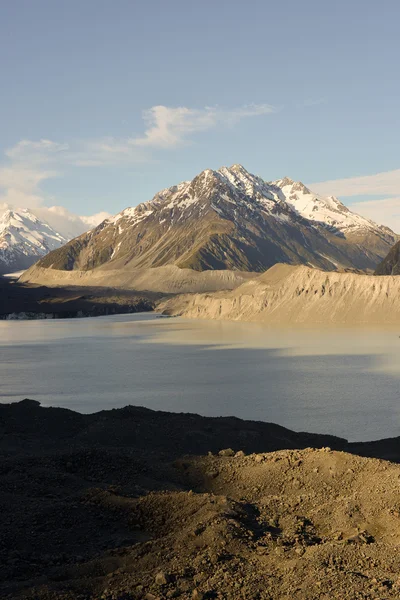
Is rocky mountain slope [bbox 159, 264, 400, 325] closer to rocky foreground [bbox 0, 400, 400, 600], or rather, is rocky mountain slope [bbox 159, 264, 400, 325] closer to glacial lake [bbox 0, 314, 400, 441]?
glacial lake [bbox 0, 314, 400, 441]

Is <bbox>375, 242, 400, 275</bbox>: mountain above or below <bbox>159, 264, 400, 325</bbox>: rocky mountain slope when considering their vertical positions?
above

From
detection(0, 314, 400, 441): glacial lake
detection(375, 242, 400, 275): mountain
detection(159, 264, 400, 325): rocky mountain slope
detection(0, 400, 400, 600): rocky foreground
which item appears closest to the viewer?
detection(0, 400, 400, 600): rocky foreground

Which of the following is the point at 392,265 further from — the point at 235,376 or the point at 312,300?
the point at 235,376

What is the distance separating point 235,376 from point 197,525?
43.2 m

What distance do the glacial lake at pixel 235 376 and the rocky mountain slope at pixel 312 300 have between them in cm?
1640

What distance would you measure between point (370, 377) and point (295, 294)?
8169 cm

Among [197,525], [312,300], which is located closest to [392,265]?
[312,300]

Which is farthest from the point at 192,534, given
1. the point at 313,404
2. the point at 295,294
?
the point at 295,294

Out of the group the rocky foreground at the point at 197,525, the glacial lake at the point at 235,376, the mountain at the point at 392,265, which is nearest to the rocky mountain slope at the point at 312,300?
the glacial lake at the point at 235,376

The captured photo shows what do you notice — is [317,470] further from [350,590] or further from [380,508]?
[350,590]

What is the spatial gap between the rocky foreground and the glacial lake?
12880 mm

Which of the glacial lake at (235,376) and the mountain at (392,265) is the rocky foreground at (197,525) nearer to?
the glacial lake at (235,376)

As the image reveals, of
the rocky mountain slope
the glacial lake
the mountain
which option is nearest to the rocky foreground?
the glacial lake

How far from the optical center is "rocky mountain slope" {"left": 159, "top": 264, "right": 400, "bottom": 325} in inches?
4705
